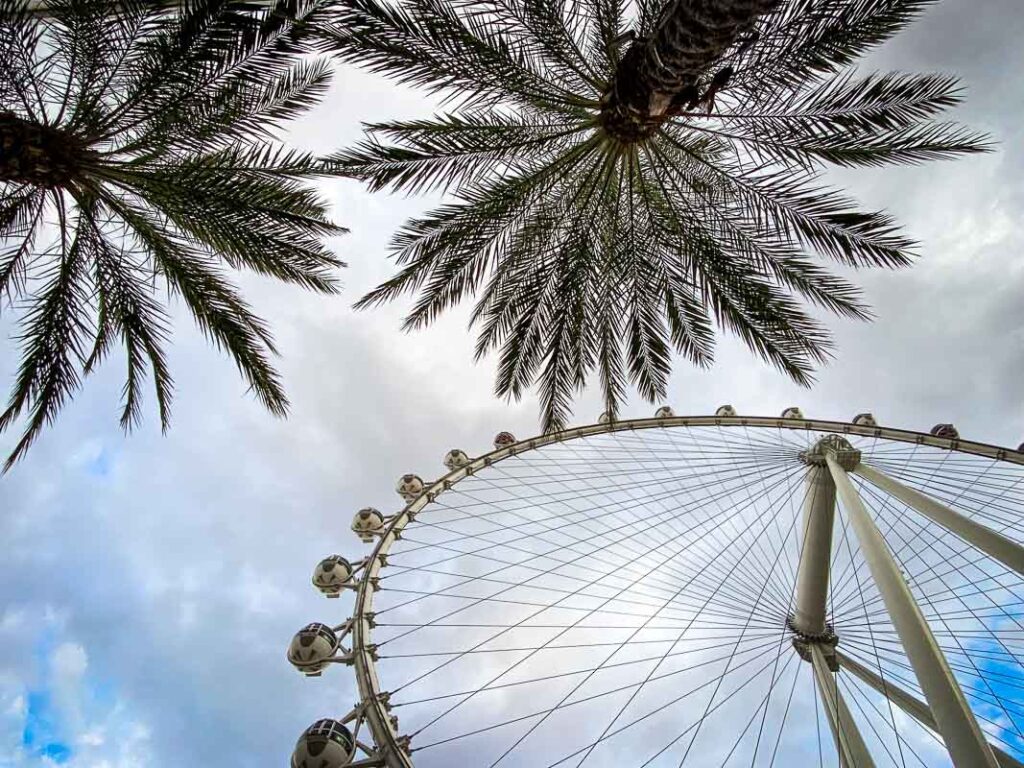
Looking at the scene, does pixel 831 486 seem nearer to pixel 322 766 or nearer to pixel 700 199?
pixel 700 199

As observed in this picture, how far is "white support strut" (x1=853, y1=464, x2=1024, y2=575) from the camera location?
5.56 m

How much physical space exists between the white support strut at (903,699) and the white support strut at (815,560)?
3.21 feet

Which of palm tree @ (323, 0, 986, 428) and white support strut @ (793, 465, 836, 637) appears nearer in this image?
palm tree @ (323, 0, 986, 428)

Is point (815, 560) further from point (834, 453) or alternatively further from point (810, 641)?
point (834, 453)

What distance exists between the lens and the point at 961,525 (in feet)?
20.6

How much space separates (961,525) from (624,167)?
5.84m

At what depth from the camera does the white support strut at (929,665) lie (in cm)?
386

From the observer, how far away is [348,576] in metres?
6.13

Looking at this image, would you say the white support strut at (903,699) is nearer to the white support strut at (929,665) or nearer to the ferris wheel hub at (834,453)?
the white support strut at (929,665)

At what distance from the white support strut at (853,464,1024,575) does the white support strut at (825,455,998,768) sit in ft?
3.29

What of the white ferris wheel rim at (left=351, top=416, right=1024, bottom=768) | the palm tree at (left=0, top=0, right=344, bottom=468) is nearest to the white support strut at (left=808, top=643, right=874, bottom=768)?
the white ferris wheel rim at (left=351, top=416, right=1024, bottom=768)

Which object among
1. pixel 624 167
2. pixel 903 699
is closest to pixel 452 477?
pixel 624 167

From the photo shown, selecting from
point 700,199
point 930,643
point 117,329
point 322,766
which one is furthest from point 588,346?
point 117,329

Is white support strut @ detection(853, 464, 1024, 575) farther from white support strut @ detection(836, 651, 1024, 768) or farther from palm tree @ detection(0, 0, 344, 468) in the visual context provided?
palm tree @ detection(0, 0, 344, 468)
